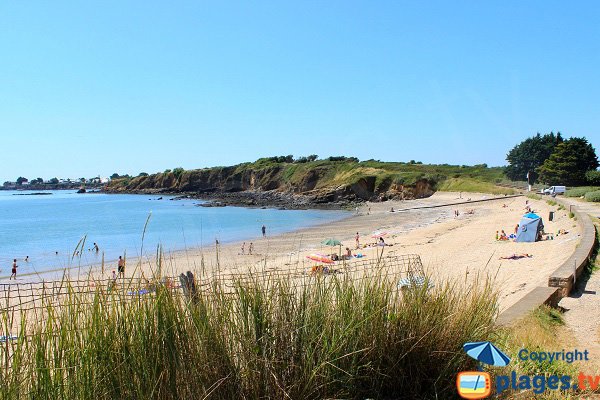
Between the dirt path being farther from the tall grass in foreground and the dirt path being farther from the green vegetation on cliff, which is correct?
the green vegetation on cliff

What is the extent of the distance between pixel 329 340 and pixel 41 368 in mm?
1638

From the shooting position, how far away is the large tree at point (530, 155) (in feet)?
224

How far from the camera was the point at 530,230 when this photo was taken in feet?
57.5

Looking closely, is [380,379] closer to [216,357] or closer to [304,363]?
[304,363]

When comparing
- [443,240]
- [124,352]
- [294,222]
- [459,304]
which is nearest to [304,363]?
[124,352]

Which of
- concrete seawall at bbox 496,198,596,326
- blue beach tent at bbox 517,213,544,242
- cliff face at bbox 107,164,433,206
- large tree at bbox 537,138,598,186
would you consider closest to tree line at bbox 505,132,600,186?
large tree at bbox 537,138,598,186

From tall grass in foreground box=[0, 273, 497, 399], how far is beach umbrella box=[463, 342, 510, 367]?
29cm

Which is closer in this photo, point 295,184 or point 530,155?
point 530,155

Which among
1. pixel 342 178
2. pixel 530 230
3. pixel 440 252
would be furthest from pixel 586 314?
pixel 342 178

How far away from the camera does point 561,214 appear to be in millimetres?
23328

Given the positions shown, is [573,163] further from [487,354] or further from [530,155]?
[487,354]

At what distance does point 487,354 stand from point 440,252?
16.9 metres

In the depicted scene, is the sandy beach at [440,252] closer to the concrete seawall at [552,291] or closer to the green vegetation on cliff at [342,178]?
the concrete seawall at [552,291]

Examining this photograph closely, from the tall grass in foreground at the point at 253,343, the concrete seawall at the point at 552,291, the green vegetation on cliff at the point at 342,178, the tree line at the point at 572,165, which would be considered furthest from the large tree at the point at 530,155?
the tall grass in foreground at the point at 253,343
